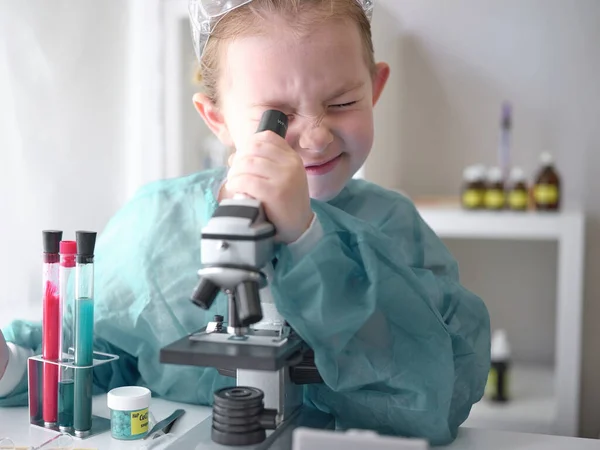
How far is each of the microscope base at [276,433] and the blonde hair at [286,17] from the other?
503mm

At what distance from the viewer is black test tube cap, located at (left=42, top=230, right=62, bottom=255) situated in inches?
38.9

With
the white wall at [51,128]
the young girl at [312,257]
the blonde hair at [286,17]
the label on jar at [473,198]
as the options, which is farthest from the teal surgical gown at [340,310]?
the label on jar at [473,198]

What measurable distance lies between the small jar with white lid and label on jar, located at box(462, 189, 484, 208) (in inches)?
57.6

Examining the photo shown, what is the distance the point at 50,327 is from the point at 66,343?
0.03 m

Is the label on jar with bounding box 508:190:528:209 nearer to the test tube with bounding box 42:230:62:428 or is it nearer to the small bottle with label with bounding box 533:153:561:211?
the small bottle with label with bounding box 533:153:561:211

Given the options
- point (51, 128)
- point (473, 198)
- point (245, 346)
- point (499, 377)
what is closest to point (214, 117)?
point (245, 346)

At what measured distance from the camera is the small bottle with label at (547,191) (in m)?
2.18

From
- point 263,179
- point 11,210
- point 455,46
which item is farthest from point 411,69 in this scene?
point 263,179

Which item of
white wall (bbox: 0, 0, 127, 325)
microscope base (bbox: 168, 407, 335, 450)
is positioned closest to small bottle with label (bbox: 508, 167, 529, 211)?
white wall (bbox: 0, 0, 127, 325)

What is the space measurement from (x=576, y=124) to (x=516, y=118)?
0.61ft

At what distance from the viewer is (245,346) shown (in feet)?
2.63

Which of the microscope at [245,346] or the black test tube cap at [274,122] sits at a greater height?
the black test tube cap at [274,122]

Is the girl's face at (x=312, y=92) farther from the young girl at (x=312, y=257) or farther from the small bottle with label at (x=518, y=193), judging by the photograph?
the small bottle with label at (x=518, y=193)

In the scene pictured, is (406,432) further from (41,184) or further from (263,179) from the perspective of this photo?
(41,184)
